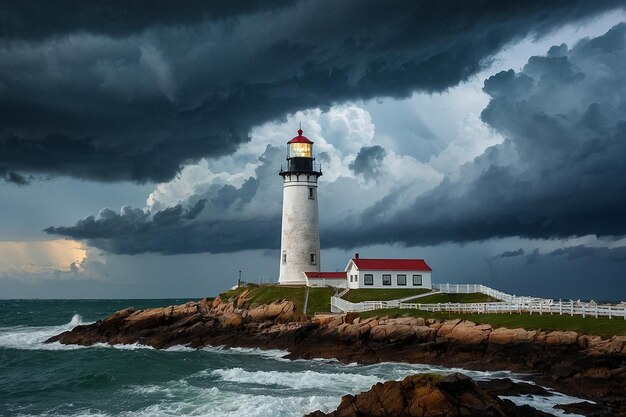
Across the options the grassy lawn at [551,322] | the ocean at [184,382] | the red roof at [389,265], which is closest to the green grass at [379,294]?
the red roof at [389,265]

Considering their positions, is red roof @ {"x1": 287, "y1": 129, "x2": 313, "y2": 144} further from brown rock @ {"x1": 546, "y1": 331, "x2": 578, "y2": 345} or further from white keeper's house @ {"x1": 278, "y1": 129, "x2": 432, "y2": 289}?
brown rock @ {"x1": 546, "y1": 331, "x2": 578, "y2": 345}

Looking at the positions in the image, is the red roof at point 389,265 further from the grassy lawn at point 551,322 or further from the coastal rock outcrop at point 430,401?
the coastal rock outcrop at point 430,401

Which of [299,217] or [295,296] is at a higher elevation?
[299,217]

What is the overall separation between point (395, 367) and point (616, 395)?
13.2 meters

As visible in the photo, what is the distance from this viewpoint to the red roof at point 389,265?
220ft

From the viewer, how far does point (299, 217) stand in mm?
71562

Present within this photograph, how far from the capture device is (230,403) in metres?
30.1

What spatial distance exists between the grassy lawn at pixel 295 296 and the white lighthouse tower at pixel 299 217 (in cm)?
372

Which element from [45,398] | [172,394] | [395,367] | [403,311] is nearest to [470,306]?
[403,311]

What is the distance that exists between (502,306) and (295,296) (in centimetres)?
2273

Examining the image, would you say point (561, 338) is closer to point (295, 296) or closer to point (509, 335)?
point (509, 335)

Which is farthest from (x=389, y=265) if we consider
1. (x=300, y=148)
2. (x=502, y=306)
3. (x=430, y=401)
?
(x=430, y=401)

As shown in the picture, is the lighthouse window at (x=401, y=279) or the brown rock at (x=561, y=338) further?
the lighthouse window at (x=401, y=279)

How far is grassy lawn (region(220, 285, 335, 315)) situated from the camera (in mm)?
61406
